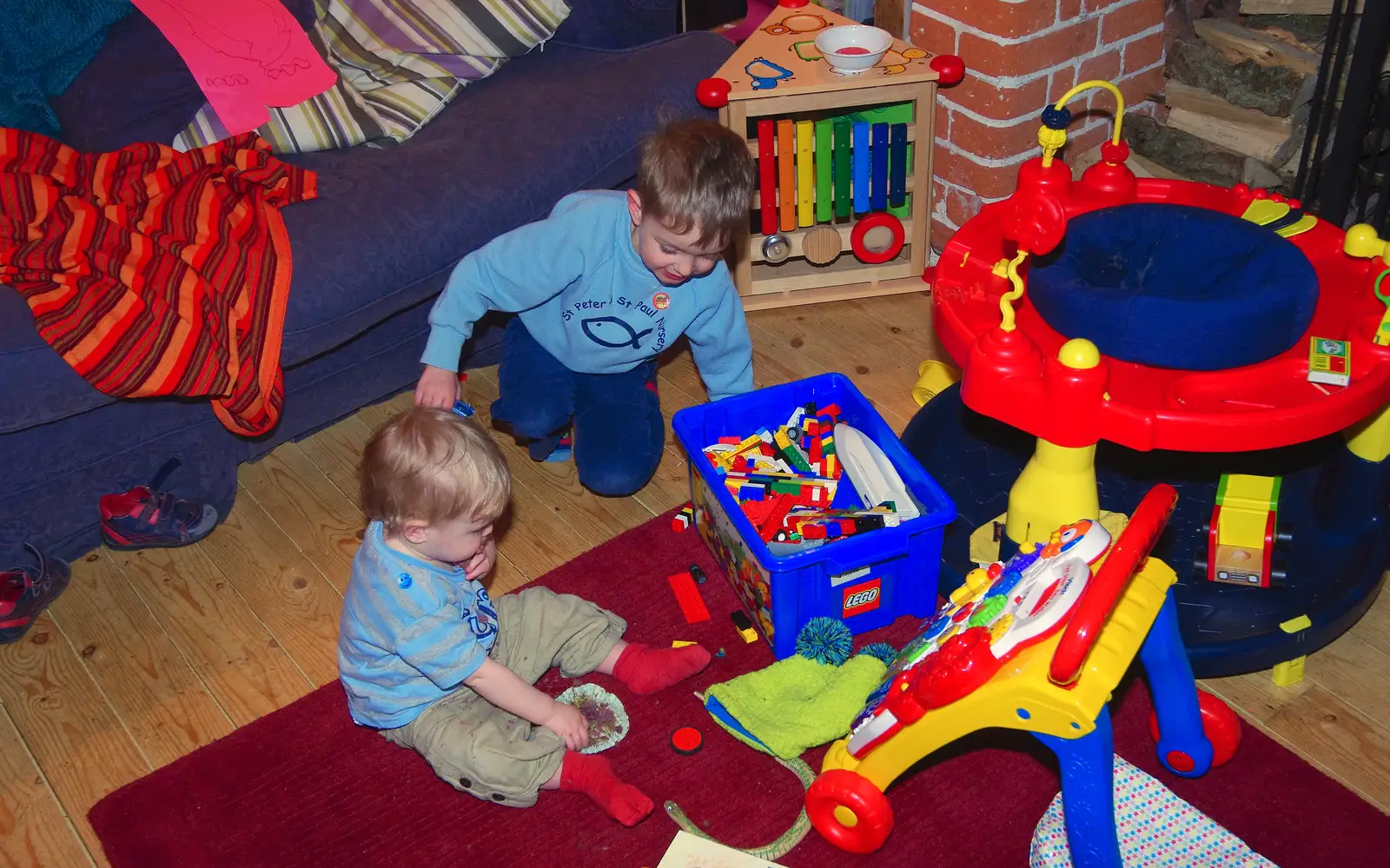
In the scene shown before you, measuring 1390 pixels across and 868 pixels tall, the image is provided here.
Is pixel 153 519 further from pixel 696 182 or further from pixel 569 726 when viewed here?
pixel 696 182

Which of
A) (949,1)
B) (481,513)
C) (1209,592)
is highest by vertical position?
(949,1)

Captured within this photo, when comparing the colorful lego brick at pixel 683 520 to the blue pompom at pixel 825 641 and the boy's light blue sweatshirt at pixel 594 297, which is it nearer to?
the boy's light blue sweatshirt at pixel 594 297

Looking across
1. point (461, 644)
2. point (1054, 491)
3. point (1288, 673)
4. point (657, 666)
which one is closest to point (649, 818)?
point (657, 666)

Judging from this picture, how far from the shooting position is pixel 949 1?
7.38ft

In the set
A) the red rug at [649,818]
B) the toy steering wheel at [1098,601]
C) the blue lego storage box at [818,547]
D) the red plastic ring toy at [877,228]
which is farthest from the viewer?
the red plastic ring toy at [877,228]

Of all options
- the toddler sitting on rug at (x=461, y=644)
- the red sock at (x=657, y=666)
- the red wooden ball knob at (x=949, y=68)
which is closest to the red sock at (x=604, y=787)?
the toddler sitting on rug at (x=461, y=644)

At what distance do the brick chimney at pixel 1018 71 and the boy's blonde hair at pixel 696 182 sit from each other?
85 centimetres

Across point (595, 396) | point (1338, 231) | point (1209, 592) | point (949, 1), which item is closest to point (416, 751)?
point (595, 396)

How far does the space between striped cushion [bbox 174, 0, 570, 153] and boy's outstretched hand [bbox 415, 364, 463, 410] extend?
594 mm

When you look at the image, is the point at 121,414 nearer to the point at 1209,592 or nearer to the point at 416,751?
the point at 416,751

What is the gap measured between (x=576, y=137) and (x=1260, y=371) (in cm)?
122

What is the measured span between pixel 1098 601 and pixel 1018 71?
4.62 ft

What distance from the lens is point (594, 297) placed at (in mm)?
1836

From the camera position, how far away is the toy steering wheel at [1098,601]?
1100mm
